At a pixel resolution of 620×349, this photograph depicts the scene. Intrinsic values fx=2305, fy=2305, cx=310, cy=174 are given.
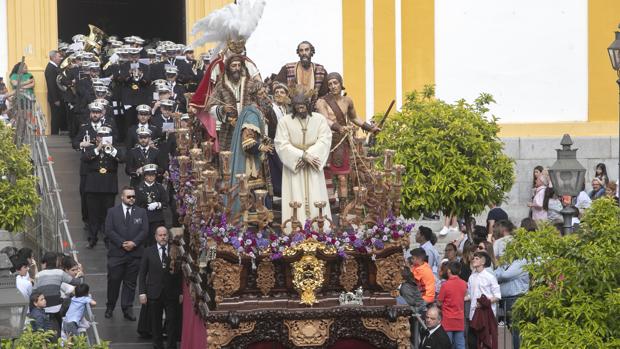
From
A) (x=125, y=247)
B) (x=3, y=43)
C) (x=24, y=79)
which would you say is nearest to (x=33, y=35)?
(x=3, y=43)

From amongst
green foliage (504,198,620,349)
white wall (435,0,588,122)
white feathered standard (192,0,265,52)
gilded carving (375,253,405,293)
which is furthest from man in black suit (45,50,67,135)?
green foliage (504,198,620,349)

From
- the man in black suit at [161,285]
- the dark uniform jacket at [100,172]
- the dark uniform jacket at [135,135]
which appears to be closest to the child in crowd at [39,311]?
the man in black suit at [161,285]

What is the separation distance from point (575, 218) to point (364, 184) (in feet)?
20.0

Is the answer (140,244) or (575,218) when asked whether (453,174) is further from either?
(140,244)

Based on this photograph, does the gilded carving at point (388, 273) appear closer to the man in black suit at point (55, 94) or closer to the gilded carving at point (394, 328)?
the gilded carving at point (394, 328)

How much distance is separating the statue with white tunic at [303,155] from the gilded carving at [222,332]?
131 centimetres

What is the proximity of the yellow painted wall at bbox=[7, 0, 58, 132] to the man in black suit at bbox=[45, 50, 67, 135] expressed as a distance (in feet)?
0.71

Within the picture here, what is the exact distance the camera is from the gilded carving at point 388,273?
24.0m

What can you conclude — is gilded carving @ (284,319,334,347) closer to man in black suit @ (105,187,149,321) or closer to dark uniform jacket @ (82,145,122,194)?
man in black suit @ (105,187,149,321)

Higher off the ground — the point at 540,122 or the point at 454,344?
the point at 540,122

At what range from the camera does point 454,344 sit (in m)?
26.3

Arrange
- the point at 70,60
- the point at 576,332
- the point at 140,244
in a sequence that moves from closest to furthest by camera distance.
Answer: the point at 576,332 < the point at 140,244 < the point at 70,60

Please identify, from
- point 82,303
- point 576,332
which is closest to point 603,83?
point 82,303

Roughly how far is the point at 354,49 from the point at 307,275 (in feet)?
44.6
